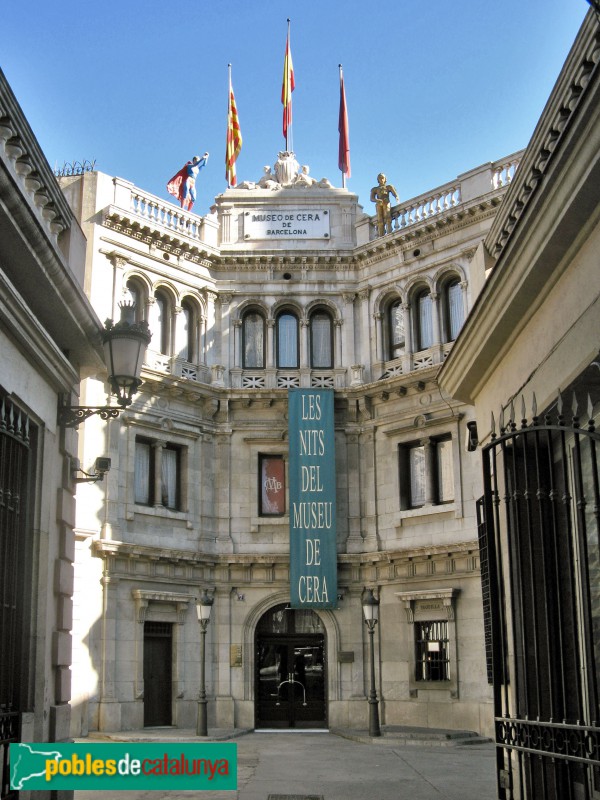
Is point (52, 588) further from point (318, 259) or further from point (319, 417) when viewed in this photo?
point (318, 259)

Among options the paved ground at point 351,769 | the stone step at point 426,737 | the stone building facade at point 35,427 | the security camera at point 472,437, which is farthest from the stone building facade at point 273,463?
the security camera at point 472,437

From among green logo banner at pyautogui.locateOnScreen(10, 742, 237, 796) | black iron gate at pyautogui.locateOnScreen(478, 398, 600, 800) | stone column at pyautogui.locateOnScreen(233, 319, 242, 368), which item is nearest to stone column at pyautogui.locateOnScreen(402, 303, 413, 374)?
stone column at pyautogui.locateOnScreen(233, 319, 242, 368)

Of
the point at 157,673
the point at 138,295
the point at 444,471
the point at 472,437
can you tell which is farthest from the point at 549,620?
the point at 138,295

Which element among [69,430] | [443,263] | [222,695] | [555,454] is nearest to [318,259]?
[443,263]

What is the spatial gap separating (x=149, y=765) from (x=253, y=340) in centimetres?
2450

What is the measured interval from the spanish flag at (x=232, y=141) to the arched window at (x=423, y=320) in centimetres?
755

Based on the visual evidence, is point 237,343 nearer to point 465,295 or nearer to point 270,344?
point 270,344

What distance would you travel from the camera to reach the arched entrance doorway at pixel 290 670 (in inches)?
1113

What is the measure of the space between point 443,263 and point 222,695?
1346 centimetres

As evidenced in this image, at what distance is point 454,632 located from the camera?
2641 cm

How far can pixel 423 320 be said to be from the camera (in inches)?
1166

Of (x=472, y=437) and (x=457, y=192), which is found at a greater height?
(x=457, y=192)

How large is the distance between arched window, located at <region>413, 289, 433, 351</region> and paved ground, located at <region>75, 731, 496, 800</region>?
10932 millimetres

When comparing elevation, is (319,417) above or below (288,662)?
above
